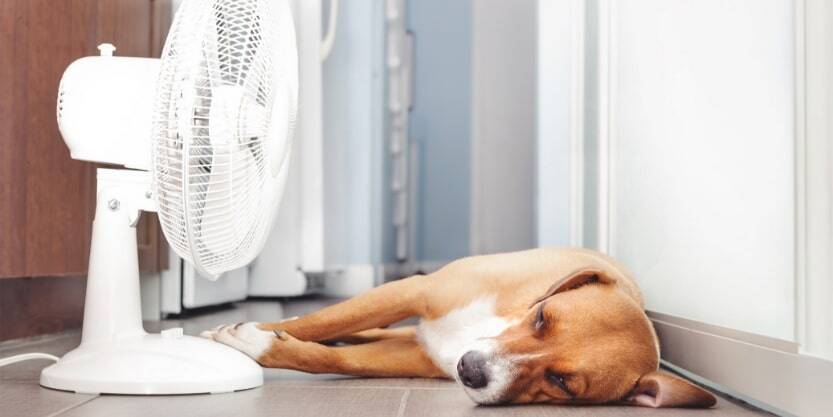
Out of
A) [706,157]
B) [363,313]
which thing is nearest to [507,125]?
[706,157]

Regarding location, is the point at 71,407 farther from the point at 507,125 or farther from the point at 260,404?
the point at 507,125

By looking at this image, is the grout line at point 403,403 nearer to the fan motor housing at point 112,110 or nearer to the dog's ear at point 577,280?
the dog's ear at point 577,280

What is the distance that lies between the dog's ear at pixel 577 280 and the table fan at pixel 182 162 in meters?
0.52

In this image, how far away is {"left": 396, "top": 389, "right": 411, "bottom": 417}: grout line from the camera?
1359mm

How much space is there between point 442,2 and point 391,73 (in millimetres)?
733

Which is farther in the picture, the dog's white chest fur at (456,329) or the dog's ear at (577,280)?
the dog's white chest fur at (456,329)

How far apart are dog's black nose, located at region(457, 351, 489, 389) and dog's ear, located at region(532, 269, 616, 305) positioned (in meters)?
0.22

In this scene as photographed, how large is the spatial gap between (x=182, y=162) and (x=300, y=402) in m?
0.45

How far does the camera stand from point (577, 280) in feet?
5.24

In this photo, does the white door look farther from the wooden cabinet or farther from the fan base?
the wooden cabinet

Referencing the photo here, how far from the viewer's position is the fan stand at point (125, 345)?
4.74 feet

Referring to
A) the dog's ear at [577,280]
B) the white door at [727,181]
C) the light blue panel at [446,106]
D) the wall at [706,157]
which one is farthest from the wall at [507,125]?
the dog's ear at [577,280]

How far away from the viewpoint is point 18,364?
1.78m

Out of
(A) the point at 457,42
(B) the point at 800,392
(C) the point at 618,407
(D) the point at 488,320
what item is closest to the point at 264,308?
(D) the point at 488,320
